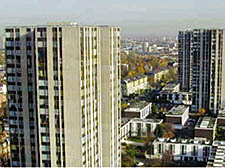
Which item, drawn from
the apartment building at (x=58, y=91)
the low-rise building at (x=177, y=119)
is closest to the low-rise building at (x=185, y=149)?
the low-rise building at (x=177, y=119)

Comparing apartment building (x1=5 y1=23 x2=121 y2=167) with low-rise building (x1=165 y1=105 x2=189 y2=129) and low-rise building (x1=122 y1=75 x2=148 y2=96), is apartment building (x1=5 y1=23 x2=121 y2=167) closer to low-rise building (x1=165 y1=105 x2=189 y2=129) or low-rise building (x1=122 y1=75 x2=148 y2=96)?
low-rise building (x1=165 y1=105 x2=189 y2=129)

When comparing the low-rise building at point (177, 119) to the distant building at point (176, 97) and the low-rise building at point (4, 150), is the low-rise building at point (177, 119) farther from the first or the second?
the low-rise building at point (4, 150)

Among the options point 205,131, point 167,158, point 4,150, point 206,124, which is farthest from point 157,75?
point 4,150

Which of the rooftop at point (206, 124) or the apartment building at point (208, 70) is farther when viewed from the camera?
the apartment building at point (208, 70)

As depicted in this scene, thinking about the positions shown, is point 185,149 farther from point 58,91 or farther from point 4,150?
point 58,91

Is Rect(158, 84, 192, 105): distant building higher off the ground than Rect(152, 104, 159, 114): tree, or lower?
higher

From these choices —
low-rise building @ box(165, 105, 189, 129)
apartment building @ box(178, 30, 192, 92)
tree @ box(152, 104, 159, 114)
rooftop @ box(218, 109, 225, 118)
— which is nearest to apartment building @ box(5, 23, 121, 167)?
low-rise building @ box(165, 105, 189, 129)

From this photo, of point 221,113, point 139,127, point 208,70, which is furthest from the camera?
point 208,70
